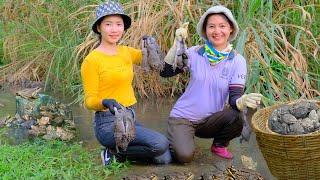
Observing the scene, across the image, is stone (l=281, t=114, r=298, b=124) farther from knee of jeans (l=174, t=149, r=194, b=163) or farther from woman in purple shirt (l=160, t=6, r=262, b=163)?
knee of jeans (l=174, t=149, r=194, b=163)

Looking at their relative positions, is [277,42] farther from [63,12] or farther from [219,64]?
[63,12]

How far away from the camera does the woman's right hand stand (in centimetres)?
347

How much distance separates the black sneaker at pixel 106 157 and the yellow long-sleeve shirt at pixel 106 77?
0.33 meters

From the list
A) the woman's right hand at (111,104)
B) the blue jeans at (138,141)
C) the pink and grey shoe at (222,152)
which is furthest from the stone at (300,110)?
the woman's right hand at (111,104)

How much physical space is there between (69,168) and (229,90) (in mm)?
1186

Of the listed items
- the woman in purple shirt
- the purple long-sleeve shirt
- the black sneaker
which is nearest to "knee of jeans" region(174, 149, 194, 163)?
the woman in purple shirt

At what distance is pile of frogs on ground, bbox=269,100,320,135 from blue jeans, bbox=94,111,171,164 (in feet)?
2.58

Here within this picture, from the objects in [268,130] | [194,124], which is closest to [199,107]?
[194,124]

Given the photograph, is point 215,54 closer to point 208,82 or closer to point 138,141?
point 208,82

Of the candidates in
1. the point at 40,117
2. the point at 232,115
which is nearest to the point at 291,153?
the point at 232,115

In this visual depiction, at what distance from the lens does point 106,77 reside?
3.67 meters

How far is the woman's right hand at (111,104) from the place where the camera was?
347 cm

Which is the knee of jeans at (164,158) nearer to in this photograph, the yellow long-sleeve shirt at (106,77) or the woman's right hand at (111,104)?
the yellow long-sleeve shirt at (106,77)

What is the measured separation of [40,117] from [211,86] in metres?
1.67
